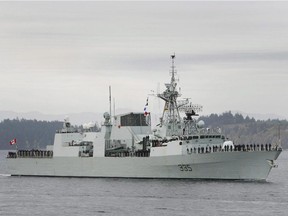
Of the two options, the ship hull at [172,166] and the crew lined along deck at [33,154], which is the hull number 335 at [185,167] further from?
the crew lined along deck at [33,154]

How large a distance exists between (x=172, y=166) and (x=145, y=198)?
14.1 meters

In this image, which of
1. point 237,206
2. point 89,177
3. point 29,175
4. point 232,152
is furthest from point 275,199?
point 29,175

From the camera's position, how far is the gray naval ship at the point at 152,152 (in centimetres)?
7631

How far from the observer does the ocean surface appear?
59312mm

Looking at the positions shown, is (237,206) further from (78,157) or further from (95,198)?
(78,157)

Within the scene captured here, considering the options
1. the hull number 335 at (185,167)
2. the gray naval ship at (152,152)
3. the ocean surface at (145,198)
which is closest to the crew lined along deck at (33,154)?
the gray naval ship at (152,152)

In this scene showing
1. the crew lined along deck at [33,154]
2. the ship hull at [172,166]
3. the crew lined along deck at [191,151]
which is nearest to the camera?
the ship hull at [172,166]

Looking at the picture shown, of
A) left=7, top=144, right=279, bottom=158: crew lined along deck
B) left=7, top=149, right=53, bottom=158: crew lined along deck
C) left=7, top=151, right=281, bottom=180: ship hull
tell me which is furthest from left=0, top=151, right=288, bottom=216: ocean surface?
left=7, top=149, right=53, bottom=158: crew lined along deck

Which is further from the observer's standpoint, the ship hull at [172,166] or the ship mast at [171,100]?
the ship mast at [171,100]

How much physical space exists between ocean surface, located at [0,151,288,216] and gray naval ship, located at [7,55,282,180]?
1815mm

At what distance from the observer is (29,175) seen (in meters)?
96.3

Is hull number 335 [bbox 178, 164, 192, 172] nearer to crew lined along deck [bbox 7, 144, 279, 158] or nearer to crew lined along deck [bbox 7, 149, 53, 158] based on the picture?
crew lined along deck [bbox 7, 144, 279, 158]

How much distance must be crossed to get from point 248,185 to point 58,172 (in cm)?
2789

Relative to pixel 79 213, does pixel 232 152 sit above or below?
above
